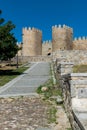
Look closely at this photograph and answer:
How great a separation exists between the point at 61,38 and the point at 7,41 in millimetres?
33994

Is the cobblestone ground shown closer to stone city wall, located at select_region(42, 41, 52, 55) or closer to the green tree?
the green tree

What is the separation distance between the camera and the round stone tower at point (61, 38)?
60.1m

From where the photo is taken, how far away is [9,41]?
89.3ft

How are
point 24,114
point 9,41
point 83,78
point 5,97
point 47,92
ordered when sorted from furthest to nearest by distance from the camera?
point 9,41, point 47,92, point 5,97, point 24,114, point 83,78

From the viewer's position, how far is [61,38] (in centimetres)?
6034

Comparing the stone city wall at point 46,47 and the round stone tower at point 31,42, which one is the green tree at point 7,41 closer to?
the round stone tower at point 31,42

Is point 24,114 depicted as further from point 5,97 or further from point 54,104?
point 5,97

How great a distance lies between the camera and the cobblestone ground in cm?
941

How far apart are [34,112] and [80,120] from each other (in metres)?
4.05

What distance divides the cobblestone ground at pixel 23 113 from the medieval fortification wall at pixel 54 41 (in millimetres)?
47098

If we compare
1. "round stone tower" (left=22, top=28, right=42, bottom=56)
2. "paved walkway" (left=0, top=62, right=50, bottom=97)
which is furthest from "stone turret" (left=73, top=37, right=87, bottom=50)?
"paved walkway" (left=0, top=62, right=50, bottom=97)

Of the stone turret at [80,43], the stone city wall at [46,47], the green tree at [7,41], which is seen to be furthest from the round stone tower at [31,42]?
the green tree at [7,41]

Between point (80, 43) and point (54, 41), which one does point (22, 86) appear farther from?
point (80, 43)

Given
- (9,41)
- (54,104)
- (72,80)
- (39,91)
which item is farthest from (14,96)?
(9,41)
